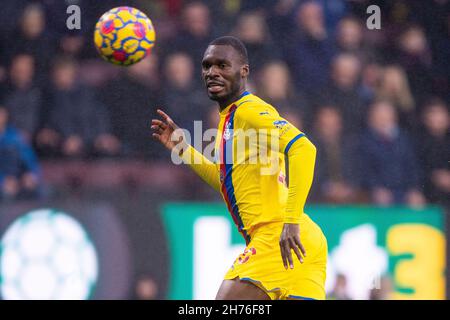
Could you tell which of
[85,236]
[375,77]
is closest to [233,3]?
[375,77]

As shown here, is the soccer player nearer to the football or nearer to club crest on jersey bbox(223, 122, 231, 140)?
club crest on jersey bbox(223, 122, 231, 140)

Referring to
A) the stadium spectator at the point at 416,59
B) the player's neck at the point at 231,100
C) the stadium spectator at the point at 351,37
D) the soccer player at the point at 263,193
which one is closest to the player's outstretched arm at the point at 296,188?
the soccer player at the point at 263,193

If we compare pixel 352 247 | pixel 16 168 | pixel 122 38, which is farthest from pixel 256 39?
pixel 122 38

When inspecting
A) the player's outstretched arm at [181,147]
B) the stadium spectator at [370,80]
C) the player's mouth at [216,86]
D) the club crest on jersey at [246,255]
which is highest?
the stadium spectator at [370,80]

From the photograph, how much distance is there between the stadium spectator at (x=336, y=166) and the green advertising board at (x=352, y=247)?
29cm

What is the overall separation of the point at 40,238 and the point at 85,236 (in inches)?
16.6

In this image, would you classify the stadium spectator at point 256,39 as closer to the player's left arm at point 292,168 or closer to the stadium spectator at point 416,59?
the stadium spectator at point 416,59

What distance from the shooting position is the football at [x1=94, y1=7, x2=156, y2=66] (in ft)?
24.7

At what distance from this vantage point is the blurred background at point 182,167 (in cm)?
918

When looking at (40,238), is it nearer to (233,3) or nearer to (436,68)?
(233,3)

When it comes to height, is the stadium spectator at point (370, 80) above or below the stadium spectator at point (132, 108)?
above

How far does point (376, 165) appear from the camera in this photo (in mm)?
9836

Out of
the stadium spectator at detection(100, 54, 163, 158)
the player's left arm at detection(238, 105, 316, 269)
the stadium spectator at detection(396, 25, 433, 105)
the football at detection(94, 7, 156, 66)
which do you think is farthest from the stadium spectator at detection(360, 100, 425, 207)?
the player's left arm at detection(238, 105, 316, 269)
